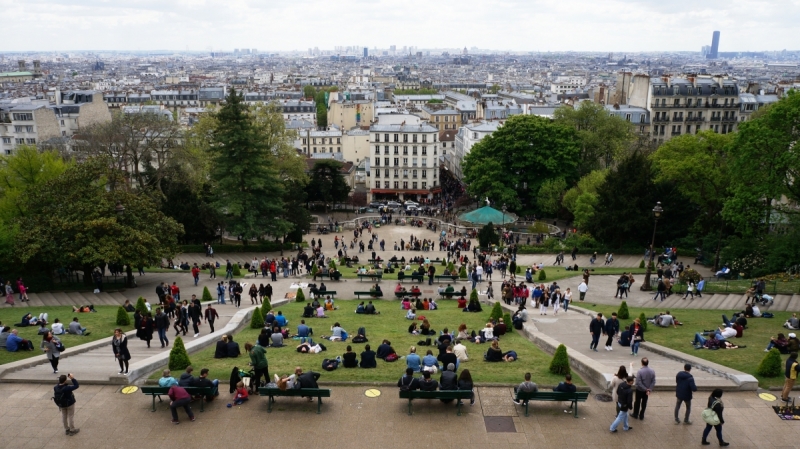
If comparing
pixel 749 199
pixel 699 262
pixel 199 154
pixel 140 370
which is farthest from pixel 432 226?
pixel 140 370

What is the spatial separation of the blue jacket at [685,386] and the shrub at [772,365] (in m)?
4.08

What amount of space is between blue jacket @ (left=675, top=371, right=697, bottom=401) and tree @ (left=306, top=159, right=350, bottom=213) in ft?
199

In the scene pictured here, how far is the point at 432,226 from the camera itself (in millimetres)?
64562

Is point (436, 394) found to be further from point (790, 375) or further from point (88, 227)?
point (88, 227)

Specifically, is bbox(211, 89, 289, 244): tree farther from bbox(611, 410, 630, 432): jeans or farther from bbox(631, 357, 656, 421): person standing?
bbox(611, 410, 630, 432): jeans

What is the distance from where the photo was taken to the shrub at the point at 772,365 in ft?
56.2

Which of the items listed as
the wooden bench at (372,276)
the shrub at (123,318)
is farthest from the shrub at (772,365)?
the shrub at (123,318)

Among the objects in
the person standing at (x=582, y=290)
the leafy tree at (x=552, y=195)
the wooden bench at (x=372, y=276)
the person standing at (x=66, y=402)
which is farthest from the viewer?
the leafy tree at (x=552, y=195)

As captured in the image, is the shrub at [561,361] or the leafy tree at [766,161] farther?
the leafy tree at [766,161]

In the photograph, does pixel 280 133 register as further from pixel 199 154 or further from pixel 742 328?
pixel 742 328

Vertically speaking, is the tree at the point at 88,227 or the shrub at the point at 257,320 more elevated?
the tree at the point at 88,227

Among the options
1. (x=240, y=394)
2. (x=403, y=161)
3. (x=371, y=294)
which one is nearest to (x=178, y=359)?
(x=240, y=394)

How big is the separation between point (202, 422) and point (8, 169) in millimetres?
35060

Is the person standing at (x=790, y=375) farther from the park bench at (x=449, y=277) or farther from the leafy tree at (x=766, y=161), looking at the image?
the park bench at (x=449, y=277)
